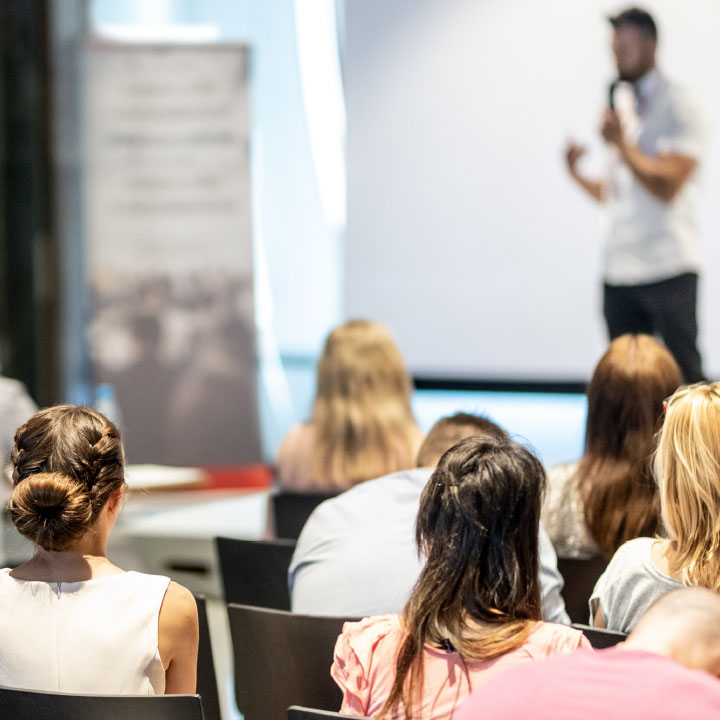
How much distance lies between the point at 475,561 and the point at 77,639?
65 centimetres

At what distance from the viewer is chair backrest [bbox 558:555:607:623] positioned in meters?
2.25

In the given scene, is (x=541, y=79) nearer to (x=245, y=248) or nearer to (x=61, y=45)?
(x=245, y=248)

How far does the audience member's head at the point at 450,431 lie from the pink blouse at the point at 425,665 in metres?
0.74

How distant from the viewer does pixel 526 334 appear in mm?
5633

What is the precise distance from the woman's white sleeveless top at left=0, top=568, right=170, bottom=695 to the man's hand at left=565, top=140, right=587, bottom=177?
4042 mm

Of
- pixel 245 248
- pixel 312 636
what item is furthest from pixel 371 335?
pixel 245 248

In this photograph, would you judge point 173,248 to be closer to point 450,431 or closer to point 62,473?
point 450,431

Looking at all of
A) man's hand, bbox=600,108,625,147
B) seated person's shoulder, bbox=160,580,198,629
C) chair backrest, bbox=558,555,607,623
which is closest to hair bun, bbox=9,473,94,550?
seated person's shoulder, bbox=160,580,198,629

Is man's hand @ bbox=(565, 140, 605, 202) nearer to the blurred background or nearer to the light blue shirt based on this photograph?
the blurred background

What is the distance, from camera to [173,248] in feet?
18.0

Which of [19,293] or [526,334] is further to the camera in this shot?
Answer: [19,293]

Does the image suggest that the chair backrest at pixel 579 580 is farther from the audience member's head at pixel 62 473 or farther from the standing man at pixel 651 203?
the standing man at pixel 651 203

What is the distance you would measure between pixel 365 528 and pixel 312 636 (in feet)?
1.54

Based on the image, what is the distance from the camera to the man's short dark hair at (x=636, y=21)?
15.9 feet
